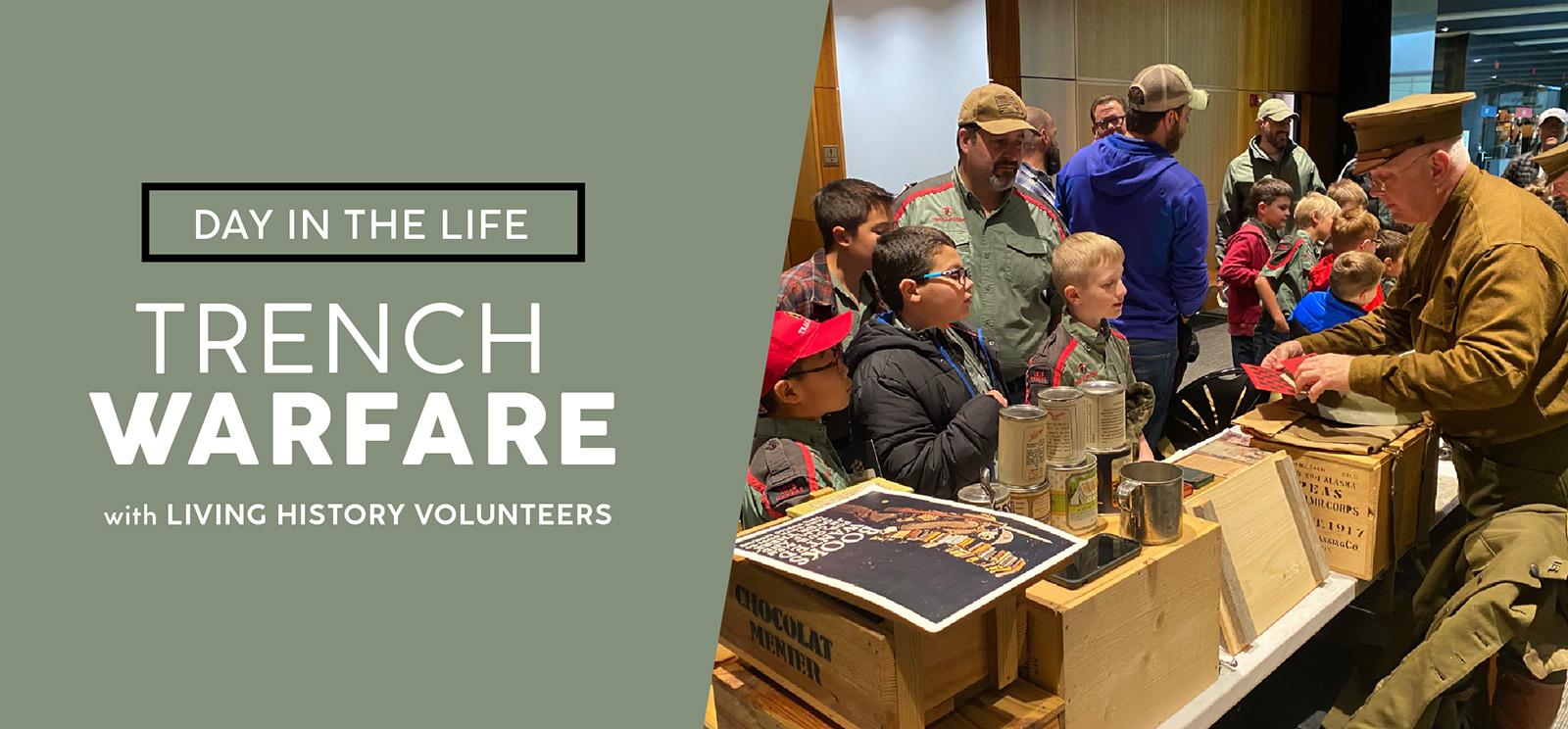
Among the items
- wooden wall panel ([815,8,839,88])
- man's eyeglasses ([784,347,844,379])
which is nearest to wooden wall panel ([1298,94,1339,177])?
wooden wall panel ([815,8,839,88])

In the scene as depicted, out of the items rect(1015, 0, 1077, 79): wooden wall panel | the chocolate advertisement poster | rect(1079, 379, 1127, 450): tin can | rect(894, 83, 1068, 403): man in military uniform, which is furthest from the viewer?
rect(1015, 0, 1077, 79): wooden wall panel

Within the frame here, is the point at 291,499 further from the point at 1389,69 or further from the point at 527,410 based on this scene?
the point at 1389,69

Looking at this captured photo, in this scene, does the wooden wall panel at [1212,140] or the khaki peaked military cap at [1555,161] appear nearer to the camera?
the khaki peaked military cap at [1555,161]

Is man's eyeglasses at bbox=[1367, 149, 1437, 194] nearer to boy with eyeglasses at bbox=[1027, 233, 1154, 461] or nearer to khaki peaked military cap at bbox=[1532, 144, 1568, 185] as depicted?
boy with eyeglasses at bbox=[1027, 233, 1154, 461]

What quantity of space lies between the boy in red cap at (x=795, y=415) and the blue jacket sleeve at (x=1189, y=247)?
1618 millimetres

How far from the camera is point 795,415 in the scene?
1.89m

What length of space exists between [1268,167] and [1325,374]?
3365 millimetres

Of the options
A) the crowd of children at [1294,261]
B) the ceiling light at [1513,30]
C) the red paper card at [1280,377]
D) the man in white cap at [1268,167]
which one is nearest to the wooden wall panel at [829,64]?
the man in white cap at [1268,167]

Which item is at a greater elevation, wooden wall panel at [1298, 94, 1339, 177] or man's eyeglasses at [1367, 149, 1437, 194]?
wooden wall panel at [1298, 94, 1339, 177]

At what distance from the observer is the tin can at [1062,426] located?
1.46 meters

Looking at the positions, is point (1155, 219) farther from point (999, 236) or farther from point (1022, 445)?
point (1022, 445)

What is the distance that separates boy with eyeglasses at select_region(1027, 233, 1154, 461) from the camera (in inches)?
88.4

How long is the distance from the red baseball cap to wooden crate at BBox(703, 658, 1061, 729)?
576 mm

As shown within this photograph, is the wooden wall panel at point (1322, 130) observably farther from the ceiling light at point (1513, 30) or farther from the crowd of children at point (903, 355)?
the crowd of children at point (903, 355)
